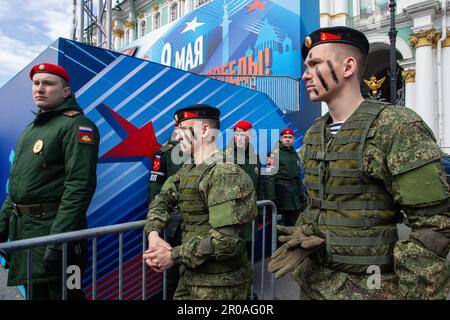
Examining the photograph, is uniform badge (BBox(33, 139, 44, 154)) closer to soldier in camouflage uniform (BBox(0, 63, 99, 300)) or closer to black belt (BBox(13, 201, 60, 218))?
soldier in camouflage uniform (BBox(0, 63, 99, 300))

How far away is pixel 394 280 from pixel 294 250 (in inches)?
17.6

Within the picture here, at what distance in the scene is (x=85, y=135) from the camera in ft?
8.00

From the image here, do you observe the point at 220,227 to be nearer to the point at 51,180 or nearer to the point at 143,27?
the point at 51,180

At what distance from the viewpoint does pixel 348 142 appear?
148cm

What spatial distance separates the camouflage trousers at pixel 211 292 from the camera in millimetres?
1973

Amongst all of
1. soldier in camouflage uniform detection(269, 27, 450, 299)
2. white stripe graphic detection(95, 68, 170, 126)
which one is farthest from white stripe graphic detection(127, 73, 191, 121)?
soldier in camouflage uniform detection(269, 27, 450, 299)

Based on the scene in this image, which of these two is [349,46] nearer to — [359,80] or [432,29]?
[359,80]

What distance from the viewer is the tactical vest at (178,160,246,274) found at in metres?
2.00

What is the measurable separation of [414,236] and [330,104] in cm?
72

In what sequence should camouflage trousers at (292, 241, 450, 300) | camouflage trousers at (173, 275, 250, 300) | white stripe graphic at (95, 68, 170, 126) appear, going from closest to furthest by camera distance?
1. camouflage trousers at (292, 241, 450, 300)
2. camouflage trousers at (173, 275, 250, 300)
3. white stripe graphic at (95, 68, 170, 126)

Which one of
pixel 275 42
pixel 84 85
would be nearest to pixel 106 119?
pixel 84 85

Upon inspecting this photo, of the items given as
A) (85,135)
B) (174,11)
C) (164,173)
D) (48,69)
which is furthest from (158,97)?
(174,11)

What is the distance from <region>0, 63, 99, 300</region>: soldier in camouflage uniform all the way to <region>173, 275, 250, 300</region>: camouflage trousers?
0.78m

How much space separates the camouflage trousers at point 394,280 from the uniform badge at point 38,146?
2042 mm
